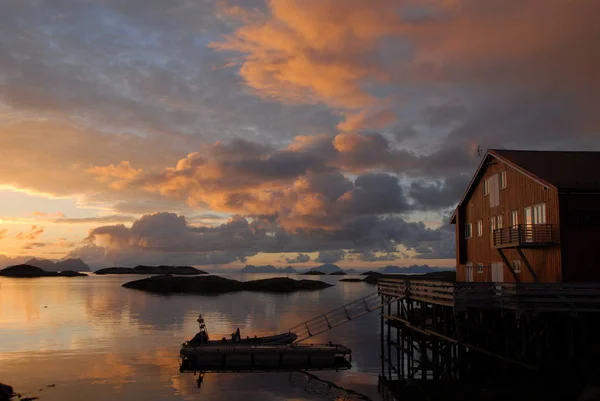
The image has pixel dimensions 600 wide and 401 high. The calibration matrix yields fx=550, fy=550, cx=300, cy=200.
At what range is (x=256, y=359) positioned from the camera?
41.8 meters

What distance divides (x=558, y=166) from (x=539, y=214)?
4398 millimetres

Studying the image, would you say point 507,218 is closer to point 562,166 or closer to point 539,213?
point 539,213

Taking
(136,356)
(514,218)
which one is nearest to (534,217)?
(514,218)

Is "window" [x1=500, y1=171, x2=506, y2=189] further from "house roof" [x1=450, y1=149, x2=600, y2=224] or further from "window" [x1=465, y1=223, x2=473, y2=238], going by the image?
"window" [x1=465, y1=223, x2=473, y2=238]

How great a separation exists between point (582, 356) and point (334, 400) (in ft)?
45.9

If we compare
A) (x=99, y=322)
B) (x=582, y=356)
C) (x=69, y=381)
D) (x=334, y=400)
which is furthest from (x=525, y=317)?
(x=99, y=322)

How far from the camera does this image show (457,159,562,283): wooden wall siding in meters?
34.4

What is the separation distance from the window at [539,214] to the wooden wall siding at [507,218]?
0.34 m

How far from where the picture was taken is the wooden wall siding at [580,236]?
3309 cm

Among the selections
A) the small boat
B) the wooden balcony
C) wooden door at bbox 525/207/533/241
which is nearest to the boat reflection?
the small boat

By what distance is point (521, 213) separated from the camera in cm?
3816

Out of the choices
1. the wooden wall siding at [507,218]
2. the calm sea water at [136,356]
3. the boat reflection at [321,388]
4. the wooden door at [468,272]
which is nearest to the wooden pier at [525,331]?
the boat reflection at [321,388]

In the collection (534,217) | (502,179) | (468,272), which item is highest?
(502,179)

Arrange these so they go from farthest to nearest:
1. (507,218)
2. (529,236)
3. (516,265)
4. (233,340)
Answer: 1. (233,340)
2. (507,218)
3. (516,265)
4. (529,236)
